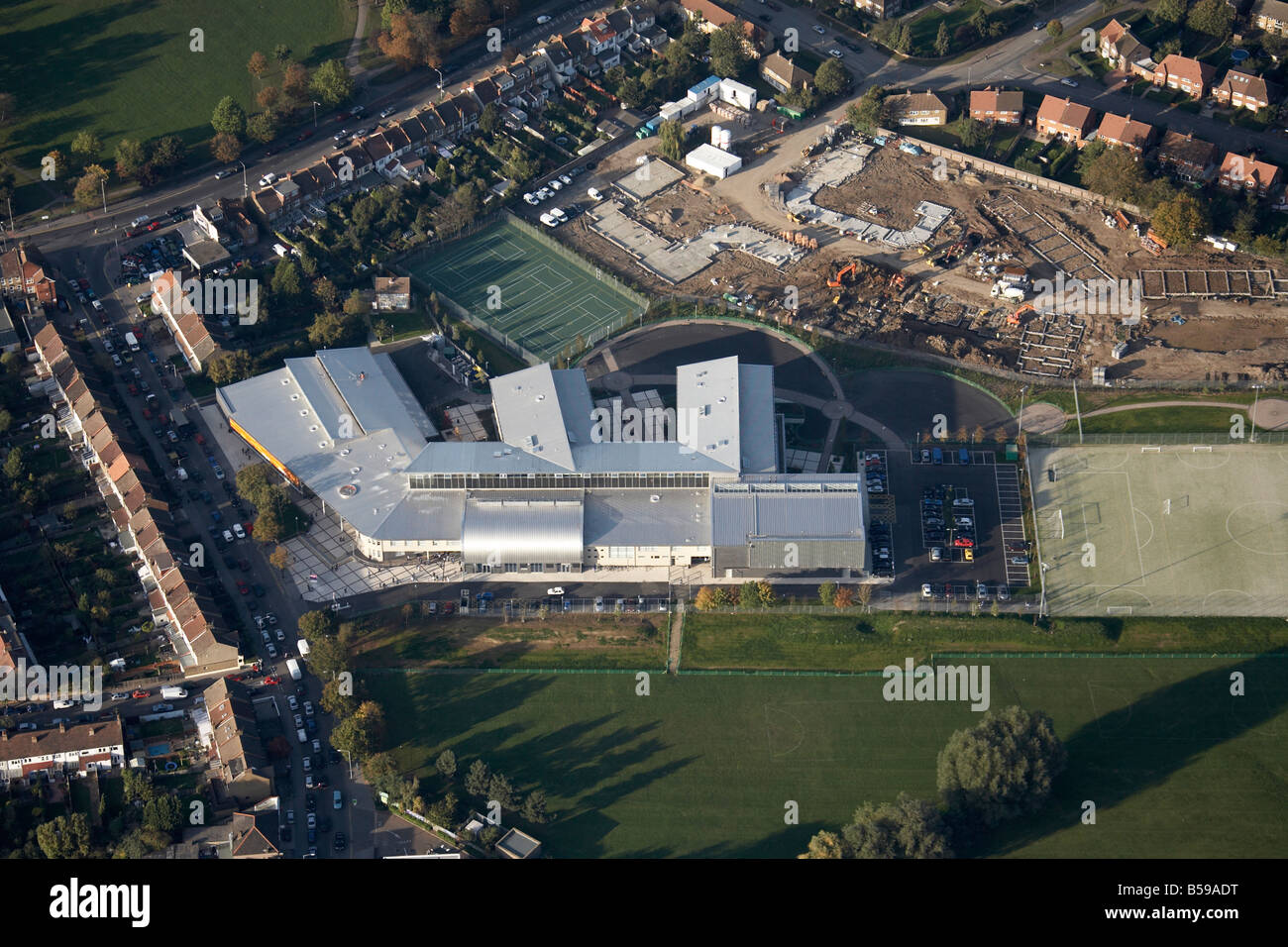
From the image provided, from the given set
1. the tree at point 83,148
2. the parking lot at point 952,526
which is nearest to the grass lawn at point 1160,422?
the parking lot at point 952,526

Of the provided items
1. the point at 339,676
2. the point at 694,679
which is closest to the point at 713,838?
the point at 694,679

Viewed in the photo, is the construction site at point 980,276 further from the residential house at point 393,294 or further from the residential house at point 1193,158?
the residential house at point 393,294

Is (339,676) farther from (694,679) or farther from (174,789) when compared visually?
(694,679)

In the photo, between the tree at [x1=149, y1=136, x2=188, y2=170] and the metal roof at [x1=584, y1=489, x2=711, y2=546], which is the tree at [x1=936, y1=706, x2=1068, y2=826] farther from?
the tree at [x1=149, y1=136, x2=188, y2=170]

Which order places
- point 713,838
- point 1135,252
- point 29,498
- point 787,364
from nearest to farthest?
1. point 713,838
2. point 29,498
3. point 787,364
4. point 1135,252

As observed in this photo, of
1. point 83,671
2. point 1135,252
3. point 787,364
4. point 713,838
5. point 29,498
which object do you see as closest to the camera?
point 713,838
